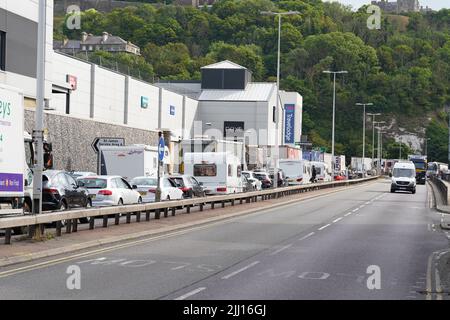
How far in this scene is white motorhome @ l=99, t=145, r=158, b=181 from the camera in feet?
121

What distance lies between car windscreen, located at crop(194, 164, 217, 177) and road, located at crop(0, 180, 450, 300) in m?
15.4

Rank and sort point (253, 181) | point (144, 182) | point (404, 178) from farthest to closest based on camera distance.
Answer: point (404, 178) < point (253, 181) < point (144, 182)

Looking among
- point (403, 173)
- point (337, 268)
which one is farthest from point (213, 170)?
point (337, 268)

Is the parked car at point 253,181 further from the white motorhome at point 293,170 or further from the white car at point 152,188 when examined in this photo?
the white car at point 152,188

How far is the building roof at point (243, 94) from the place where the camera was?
99.4m

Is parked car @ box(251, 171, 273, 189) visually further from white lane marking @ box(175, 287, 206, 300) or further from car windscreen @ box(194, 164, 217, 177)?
white lane marking @ box(175, 287, 206, 300)

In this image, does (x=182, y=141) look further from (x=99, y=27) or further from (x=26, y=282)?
(x=99, y=27)

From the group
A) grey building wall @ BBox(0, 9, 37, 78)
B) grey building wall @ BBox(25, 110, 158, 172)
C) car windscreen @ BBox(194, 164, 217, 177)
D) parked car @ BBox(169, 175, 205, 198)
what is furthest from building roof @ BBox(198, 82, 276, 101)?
parked car @ BBox(169, 175, 205, 198)

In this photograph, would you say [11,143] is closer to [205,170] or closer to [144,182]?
[144,182]

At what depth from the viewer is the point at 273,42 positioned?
168 metres

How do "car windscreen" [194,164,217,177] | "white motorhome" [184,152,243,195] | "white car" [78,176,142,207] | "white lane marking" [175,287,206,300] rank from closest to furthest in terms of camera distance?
1. "white lane marking" [175,287,206,300]
2. "white car" [78,176,142,207]
3. "white motorhome" [184,152,243,195]
4. "car windscreen" [194,164,217,177]

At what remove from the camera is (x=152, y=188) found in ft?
106

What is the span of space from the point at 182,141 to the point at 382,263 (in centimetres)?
2912

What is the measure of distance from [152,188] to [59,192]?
9.43 metres
